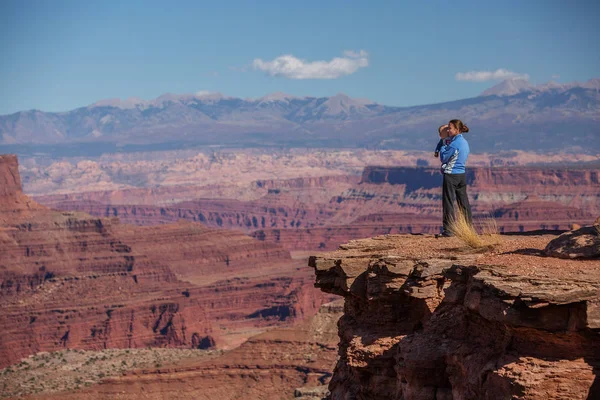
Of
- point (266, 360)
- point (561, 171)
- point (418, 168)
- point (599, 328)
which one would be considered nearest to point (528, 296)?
point (599, 328)

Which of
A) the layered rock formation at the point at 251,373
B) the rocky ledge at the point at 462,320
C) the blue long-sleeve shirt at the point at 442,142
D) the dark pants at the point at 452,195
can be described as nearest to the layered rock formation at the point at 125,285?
the layered rock formation at the point at 251,373

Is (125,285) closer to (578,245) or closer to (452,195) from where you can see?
(452,195)

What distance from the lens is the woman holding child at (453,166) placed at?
711 inches

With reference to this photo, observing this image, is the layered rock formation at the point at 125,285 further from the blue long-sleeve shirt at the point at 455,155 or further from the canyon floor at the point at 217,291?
the blue long-sleeve shirt at the point at 455,155

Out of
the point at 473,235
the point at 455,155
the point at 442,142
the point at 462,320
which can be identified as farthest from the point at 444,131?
the point at 462,320

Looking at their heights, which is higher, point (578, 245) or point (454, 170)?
point (454, 170)

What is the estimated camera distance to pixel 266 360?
182 ft

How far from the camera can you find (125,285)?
97.4 metres

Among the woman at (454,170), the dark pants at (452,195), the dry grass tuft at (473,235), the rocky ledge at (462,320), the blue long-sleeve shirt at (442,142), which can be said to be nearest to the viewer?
the rocky ledge at (462,320)

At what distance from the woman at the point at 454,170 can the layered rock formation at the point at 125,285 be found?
200 ft

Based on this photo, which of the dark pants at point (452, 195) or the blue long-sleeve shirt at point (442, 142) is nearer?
the dark pants at point (452, 195)

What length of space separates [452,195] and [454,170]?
411mm

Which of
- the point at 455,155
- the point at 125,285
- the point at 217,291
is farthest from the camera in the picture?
the point at 217,291

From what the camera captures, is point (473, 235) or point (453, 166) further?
point (453, 166)
